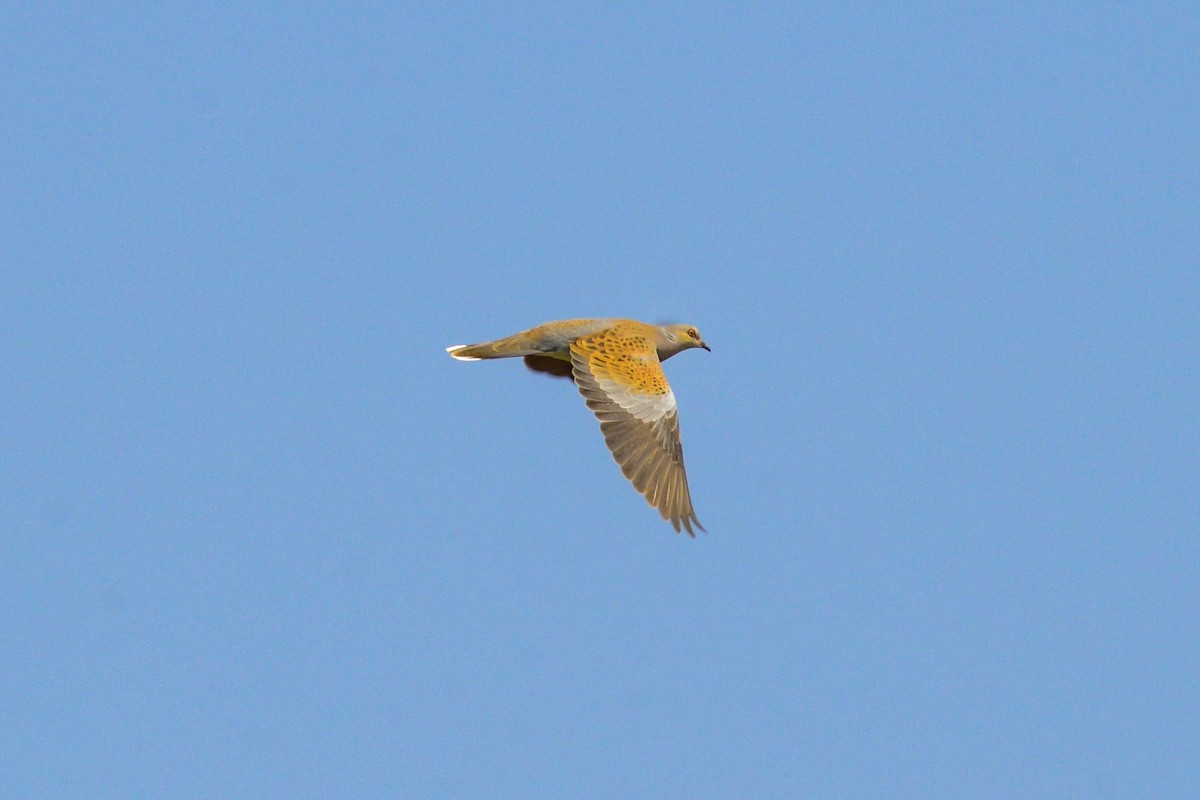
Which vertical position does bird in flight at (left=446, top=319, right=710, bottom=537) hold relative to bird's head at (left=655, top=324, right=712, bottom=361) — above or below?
below

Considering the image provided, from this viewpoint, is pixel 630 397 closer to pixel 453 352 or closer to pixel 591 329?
pixel 591 329

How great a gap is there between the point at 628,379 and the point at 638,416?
61 centimetres

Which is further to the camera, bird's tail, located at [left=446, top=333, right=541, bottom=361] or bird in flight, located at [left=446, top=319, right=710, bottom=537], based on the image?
bird's tail, located at [left=446, top=333, right=541, bottom=361]

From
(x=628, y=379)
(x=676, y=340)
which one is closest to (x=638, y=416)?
(x=628, y=379)

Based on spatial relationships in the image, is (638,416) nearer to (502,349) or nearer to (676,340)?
(502,349)

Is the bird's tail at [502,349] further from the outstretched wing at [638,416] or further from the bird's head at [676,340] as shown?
the bird's head at [676,340]

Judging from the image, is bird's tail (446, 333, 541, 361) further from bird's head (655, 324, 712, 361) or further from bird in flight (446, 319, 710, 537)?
bird's head (655, 324, 712, 361)

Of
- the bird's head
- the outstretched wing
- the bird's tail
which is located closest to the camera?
the outstretched wing

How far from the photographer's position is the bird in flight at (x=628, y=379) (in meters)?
15.4

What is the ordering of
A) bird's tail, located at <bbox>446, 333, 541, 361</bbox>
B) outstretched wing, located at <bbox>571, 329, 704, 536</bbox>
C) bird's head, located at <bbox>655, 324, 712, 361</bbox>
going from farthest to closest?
bird's head, located at <bbox>655, 324, 712, 361</bbox> < bird's tail, located at <bbox>446, 333, 541, 361</bbox> < outstretched wing, located at <bbox>571, 329, 704, 536</bbox>

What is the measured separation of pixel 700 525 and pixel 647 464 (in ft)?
2.59

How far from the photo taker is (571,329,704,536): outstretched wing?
15.3m

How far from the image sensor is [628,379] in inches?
642

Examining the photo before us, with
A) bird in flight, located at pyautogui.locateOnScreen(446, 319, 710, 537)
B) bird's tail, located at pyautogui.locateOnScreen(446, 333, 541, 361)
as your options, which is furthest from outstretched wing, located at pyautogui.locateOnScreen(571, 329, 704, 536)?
bird's tail, located at pyautogui.locateOnScreen(446, 333, 541, 361)
